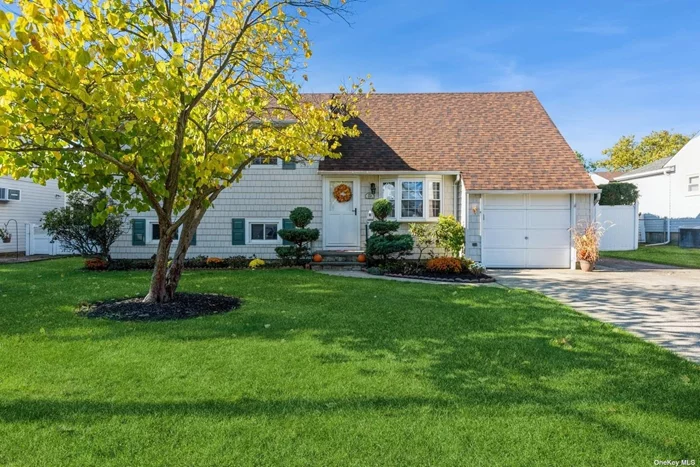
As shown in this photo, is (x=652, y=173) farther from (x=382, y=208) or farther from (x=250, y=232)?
(x=250, y=232)

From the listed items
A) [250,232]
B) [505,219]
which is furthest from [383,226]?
[250,232]

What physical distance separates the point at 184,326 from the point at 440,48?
11658 mm

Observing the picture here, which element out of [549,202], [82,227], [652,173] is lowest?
[82,227]

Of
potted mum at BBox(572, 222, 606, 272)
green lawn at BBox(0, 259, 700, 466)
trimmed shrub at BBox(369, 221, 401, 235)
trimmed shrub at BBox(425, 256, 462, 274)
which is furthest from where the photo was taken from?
trimmed shrub at BBox(369, 221, 401, 235)

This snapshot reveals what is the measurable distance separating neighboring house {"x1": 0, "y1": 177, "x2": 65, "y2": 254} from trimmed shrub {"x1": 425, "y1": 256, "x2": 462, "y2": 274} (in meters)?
15.9

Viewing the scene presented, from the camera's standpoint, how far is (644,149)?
1598 inches

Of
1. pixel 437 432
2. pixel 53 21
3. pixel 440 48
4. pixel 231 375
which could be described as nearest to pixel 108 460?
pixel 231 375

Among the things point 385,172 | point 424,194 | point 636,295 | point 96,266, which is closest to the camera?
point 636,295

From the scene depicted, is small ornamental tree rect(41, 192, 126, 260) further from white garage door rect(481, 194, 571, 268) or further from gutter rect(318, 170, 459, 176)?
white garage door rect(481, 194, 571, 268)

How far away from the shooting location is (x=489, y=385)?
146 inches

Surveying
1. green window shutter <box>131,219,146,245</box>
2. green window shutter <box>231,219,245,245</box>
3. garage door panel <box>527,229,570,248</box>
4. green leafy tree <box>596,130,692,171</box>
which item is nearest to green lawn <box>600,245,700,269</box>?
garage door panel <box>527,229,570,248</box>

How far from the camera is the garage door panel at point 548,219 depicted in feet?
42.6

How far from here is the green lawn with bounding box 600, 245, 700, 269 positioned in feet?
46.8

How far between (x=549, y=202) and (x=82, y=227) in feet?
44.4
